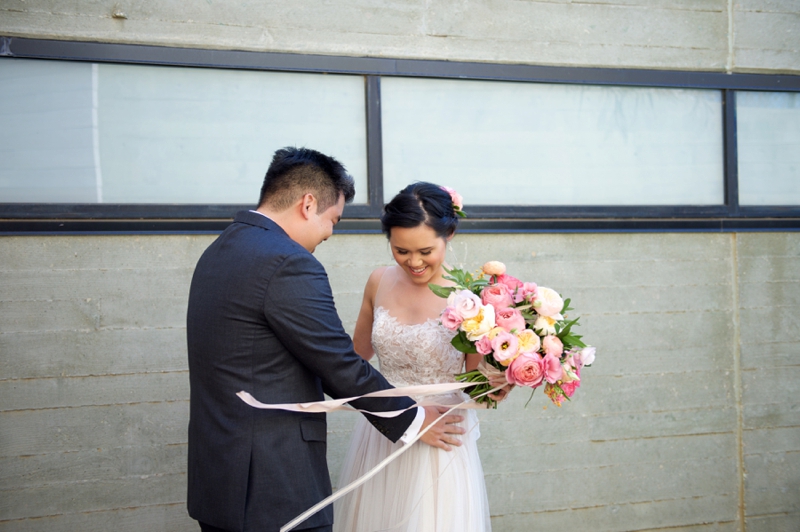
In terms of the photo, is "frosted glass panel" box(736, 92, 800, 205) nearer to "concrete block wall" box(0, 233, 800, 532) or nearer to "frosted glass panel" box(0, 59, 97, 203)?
"concrete block wall" box(0, 233, 800, 532)

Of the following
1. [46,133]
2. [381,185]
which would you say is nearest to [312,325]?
[381,185]

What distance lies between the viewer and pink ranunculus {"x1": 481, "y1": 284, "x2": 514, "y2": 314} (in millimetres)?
2361

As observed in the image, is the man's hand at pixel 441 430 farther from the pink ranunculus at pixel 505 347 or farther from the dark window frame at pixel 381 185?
the dark window frame at pixel 381 185

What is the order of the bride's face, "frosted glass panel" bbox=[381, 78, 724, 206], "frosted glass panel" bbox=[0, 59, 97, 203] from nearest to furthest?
the bride's face < "frosted glass panel" bbox=[0, 59, 97, 203] < "frosted glass panel" bbox=[381, 78, 724, 206]

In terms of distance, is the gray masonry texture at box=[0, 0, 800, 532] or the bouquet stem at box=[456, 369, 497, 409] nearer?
the bouquet stem at box=[456, 369, 497, 409]

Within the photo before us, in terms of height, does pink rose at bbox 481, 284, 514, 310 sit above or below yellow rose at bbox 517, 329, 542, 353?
above

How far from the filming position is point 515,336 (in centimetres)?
228

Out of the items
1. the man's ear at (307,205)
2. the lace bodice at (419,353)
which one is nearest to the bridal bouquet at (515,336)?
the lace bodice at (419,353)

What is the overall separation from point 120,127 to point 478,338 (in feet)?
7.39

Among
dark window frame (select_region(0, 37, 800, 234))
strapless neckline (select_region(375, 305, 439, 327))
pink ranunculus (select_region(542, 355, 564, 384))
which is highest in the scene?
dark window frame (select_region(0, 37, 800, 234))

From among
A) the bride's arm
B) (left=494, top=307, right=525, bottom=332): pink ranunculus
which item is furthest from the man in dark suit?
the bride's arm

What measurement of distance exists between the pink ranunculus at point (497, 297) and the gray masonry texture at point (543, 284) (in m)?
1.41

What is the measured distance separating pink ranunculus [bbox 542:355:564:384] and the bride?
1.56ft

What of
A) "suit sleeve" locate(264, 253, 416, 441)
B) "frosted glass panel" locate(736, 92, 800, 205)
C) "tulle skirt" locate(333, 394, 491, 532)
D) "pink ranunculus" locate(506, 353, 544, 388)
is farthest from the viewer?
"frosted glass panel" locate(736, 92, 800, 205)
